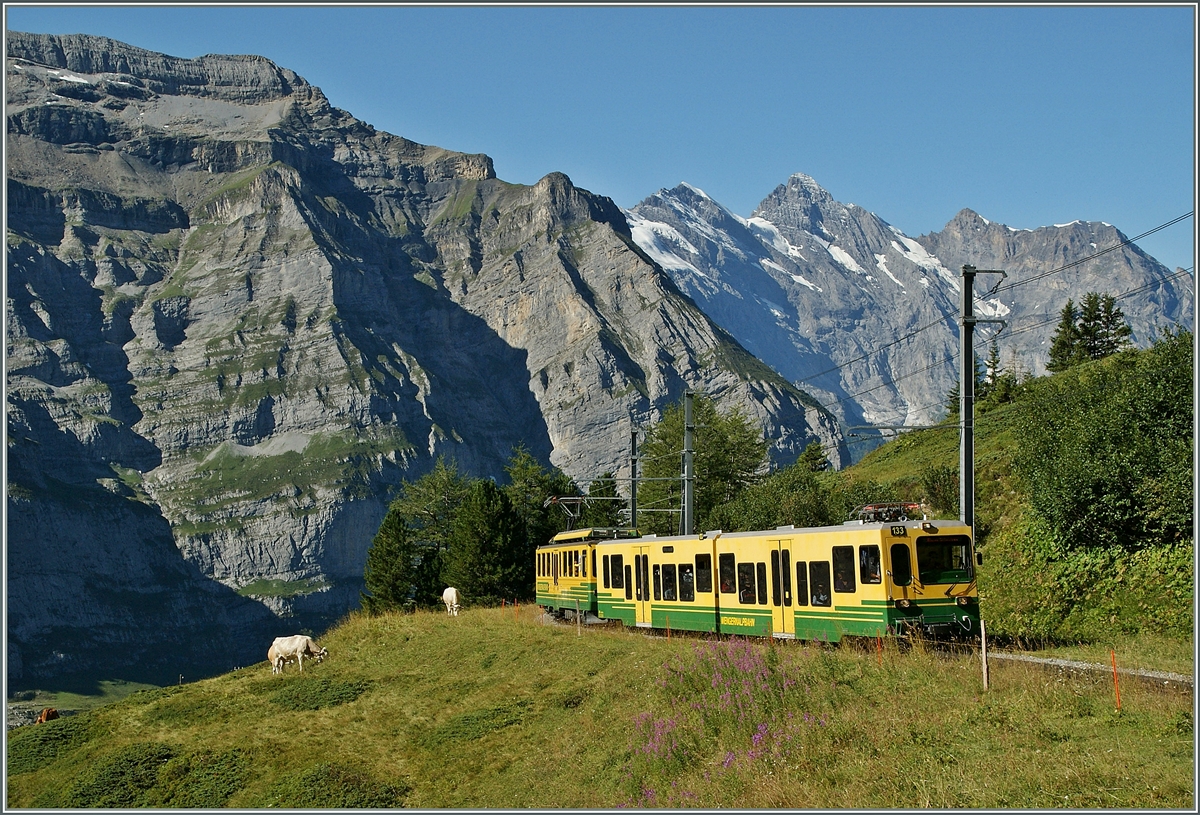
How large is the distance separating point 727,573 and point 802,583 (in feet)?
12.1

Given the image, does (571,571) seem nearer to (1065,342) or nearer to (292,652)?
(292,652)

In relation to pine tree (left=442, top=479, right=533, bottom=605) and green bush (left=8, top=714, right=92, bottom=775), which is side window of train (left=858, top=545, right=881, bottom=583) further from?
pine tree (left=442, top=479, right=533, bottom=605)

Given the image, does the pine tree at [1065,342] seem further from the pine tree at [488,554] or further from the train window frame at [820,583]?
the train window frame at [820,583]

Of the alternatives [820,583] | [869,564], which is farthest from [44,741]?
[869,564]

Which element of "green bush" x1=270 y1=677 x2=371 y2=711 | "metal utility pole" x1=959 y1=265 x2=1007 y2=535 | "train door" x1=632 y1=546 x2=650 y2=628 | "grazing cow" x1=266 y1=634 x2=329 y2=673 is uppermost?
"metal utility pole" x1=959 y1=265 x2=1007 y2=535

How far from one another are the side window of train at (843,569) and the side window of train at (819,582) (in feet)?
1.08

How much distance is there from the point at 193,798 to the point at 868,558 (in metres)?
15.7

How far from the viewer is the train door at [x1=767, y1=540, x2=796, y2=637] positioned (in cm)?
2653

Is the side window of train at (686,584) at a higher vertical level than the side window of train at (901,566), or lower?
lower

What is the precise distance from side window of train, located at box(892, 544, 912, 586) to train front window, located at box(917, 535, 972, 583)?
0.26 m

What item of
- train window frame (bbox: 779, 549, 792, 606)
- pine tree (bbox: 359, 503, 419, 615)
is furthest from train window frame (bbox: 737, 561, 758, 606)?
pine tree (bbox: 359, 503, 419, 615)

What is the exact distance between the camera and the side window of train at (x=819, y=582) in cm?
2531

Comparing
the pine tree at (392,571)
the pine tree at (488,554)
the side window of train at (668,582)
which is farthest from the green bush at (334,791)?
the pine tree at (392,571)

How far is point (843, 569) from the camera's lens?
24.8 m
